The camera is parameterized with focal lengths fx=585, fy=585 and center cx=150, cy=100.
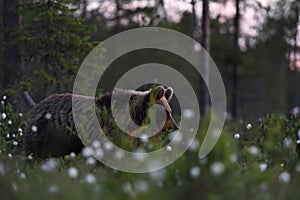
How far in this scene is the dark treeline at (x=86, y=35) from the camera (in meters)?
16.0

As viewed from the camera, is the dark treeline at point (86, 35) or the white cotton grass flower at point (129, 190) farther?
the dark treeline at point (86, 35)

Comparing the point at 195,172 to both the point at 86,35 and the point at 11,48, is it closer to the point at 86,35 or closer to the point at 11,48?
the point at 11,48

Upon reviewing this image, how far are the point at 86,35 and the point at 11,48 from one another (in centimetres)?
400

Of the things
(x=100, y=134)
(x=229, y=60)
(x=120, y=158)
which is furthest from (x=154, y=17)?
(x=120, y=158)

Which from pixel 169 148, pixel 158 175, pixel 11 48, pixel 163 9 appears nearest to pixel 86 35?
pixel 11 48

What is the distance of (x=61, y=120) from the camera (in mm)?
9758

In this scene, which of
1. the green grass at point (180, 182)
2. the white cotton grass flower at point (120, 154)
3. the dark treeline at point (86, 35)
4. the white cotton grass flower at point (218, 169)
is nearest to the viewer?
the white cotton grass flower at point (218, 169)

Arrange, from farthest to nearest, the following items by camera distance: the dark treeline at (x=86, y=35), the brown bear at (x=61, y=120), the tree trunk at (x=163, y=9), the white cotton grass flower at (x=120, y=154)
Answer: the tree trunk at (x=163, y=9) < the dark treeline at (x=86, y=35) < the brown bear at (x=61, y=120) < the white cotton grass flower at (x=120, y=154)

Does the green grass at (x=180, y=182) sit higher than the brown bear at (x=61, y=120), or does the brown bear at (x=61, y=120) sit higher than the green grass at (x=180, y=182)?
the green grass at (x=180, y=182)

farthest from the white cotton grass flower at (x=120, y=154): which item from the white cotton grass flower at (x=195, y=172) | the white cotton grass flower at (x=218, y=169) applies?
the white cotton grass flower at (x=218, y=169)

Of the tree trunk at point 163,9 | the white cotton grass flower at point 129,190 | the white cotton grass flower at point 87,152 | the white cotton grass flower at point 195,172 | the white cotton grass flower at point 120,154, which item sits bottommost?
the tree trunk at point 163,9

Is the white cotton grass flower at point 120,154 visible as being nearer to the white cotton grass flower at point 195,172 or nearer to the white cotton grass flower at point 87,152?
the white cotton grass flower at point 87,152

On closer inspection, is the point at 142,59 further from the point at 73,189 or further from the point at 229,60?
the point at 73,189

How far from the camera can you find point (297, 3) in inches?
1294
